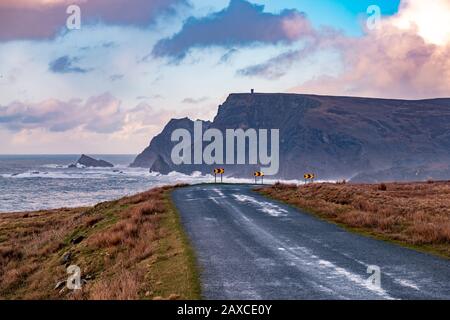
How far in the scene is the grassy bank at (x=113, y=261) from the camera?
1029 centimetres

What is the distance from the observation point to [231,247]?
14.4m

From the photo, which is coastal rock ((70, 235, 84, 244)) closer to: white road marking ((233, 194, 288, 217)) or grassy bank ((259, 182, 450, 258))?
white road marking ((233, 194, 288, 217))

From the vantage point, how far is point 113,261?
15.3 meters

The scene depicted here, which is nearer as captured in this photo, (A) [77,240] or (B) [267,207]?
(A) [77,240]

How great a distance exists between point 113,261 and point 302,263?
22.0 ft

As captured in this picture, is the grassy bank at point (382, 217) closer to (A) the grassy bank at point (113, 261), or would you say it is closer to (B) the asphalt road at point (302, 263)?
(B) the asphalt road at point (302, 263)

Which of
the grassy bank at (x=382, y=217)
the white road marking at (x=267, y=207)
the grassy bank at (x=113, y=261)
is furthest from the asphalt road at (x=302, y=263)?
the white road marking at (x=267, y=207)

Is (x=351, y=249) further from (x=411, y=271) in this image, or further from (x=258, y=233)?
(x=258, y=233)

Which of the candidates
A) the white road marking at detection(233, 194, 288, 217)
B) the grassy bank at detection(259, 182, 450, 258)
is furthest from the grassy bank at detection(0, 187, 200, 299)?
the grassy bank at detection(259, 182, 450, 258)

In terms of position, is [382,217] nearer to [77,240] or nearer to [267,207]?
[267,207]

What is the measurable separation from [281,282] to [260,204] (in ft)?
54.8

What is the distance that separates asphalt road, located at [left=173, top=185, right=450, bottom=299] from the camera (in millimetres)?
9320

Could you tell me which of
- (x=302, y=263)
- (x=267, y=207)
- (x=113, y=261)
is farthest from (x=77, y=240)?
(x=302, y=263)

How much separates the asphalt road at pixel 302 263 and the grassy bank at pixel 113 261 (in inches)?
27.3
